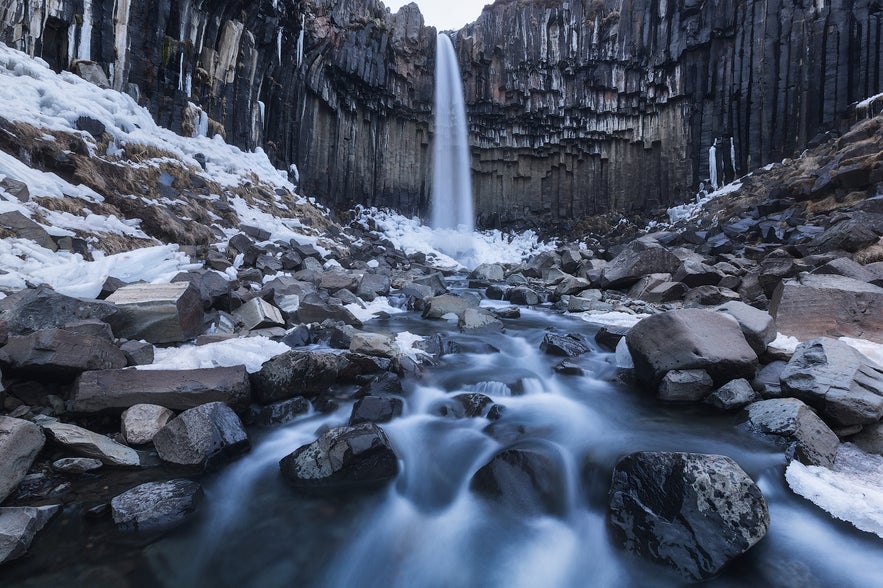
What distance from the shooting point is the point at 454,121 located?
89.5ft

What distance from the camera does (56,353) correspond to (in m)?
3.14

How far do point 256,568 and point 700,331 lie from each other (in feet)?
13.3

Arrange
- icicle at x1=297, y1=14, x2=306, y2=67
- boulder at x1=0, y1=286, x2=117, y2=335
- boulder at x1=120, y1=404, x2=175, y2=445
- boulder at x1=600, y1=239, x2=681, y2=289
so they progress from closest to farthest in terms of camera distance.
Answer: boulder at x1=120, y1=404, x2=175, y2=445, boulder at x1=0, y1=286, x2=117, y2=335, boulder at x1=600, y1=239, x2=681, y2=289, icicle at x1=297, y1=14, x2=306, y2=67

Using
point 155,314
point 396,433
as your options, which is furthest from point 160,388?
point 396,433

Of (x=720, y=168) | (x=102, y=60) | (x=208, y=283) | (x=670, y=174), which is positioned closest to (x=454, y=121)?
(x=670, y=174)

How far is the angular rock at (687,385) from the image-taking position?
3807 mm

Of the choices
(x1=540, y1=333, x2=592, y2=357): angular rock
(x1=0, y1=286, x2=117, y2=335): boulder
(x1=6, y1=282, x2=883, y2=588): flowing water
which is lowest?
(x1=6, y1=282, x2=883, y2=588): flowing water

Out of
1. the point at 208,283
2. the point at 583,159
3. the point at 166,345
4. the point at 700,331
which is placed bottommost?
the point at 166,345

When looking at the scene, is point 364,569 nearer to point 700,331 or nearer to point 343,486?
point 343,486

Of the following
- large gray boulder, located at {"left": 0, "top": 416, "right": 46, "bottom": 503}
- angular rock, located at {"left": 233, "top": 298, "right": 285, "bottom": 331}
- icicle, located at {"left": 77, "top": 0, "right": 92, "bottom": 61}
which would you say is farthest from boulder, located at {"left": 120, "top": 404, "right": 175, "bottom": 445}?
icicle, located at {"left": 77, "top": 0, "right": 92, "bottom": 61}

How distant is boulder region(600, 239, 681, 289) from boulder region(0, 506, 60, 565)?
10.5 meters

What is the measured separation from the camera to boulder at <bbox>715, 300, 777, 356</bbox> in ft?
13.2

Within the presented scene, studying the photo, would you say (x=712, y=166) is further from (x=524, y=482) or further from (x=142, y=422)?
(x=142, y=422)

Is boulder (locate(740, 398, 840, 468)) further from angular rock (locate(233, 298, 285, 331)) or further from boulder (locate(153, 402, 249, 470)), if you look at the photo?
angular rock (locate(233, 298, 285, 331))
